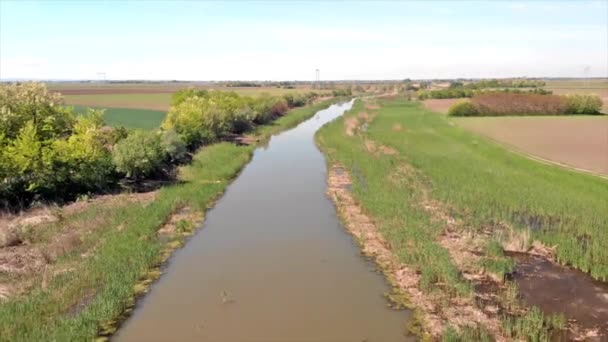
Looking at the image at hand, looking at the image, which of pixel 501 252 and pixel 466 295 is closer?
pixel 466 295

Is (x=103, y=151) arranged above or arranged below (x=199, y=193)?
above

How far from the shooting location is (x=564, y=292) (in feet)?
48.1

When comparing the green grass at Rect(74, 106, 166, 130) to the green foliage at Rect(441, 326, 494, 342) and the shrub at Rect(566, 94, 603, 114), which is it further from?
the shrub at Rect(566, 94, 603, 114)

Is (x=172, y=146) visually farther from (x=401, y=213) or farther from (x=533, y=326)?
(x=533, y=326)

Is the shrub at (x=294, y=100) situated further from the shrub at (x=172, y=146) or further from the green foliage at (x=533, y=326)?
the green foliage at (x=533, y=326)

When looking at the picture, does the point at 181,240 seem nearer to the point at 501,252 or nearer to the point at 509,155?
the point at 501,252

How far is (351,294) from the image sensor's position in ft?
48.9

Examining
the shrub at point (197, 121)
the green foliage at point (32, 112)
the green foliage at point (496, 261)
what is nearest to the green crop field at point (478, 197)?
the green foliage at point (496, 261)

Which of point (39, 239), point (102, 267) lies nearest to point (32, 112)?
point (39, 239)

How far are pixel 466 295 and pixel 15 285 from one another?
44.7 ft

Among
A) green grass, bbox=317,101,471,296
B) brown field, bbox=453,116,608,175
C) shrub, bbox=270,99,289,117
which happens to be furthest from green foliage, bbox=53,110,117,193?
shrub, bbox=270,99,289,117

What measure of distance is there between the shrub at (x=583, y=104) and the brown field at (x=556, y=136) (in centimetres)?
568

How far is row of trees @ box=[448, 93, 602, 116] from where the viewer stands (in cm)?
7131

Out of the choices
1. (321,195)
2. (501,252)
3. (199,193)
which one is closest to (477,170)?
(321,195)
